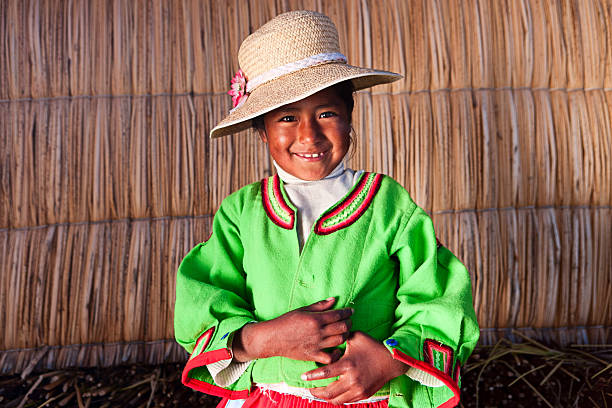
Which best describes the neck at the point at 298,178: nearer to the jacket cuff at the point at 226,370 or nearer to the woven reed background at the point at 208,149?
the jacket cuff at the point at 226,370

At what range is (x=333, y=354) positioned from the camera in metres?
1.17

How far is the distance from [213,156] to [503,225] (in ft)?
4.23

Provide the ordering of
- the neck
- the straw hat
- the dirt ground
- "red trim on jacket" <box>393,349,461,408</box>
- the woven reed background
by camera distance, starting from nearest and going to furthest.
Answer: "red trim on jacket" <box>393,349,461,408</box> → the straw hat → the neck → the dirt ground → the woven reed background

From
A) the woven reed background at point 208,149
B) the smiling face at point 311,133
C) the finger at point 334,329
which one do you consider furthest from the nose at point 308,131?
the woven reed background at point 208,149

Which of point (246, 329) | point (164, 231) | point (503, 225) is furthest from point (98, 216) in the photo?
point (503, 225)

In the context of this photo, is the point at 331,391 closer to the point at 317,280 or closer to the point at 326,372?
the point at 326,372

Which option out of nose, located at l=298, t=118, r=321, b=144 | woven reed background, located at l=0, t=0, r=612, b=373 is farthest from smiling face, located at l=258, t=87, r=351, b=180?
woven reed background, located at l=0, t=0, r=612, b=373

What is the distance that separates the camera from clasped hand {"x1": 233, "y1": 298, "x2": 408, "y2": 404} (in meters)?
1.12

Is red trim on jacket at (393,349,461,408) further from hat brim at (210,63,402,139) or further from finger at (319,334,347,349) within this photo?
hat brim at (210,63,402,139)

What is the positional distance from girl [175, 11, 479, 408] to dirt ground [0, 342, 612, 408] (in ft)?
3.24

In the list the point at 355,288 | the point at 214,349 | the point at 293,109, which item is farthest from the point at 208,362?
the point at 293,109

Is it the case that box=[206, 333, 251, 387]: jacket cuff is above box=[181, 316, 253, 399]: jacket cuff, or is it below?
below

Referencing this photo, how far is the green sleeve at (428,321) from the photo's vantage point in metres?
1.16

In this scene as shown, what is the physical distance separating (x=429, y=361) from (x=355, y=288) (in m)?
0.21
